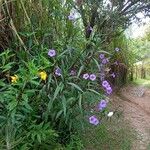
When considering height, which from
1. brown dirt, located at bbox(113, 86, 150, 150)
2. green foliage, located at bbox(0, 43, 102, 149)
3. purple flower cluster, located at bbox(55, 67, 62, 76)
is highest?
purple flower cluster, located at bbox(55, 67, 62, 76)

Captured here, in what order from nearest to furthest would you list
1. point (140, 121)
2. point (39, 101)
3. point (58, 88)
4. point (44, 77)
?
point (44, 77) < point (58, 88) < point (39, 101) < point (140, 121)

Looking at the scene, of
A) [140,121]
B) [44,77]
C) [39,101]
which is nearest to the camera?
[44,77]

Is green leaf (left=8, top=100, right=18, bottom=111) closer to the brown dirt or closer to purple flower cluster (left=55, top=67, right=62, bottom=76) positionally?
purple flower cluster (left=55, top=67, right=62, bottom=76)

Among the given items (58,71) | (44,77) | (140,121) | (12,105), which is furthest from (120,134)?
(12,105)

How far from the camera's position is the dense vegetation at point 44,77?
3.87 m

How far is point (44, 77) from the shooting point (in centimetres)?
392

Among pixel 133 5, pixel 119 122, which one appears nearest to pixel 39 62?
pixel 119 122

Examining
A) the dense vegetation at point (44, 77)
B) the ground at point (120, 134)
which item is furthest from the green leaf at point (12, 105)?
the ground at point (120, 134)

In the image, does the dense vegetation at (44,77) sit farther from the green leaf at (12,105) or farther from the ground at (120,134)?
the ground at (120,134)

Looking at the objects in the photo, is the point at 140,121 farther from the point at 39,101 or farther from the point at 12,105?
the point at 12,105

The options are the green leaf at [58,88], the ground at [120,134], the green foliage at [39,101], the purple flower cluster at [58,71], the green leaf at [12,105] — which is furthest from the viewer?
the ground at [120,134]

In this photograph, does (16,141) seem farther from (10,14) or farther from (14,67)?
(10,14)

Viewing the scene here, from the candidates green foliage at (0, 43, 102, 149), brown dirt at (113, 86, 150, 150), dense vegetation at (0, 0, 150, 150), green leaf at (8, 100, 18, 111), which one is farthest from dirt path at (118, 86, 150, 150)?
green leaf at (8, 100, 18, 111)

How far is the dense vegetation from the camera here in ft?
12.7
